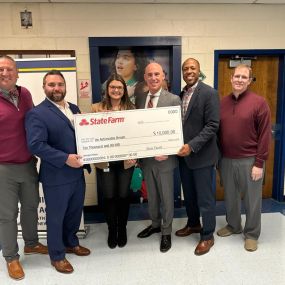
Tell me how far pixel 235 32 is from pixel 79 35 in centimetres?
172

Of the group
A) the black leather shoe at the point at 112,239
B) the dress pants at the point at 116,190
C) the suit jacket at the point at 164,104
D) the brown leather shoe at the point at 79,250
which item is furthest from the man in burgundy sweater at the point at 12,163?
the suit jacket at the point at 164,104

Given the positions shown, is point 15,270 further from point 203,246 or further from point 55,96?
point 203,246

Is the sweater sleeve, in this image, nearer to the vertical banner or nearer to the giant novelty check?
the giant novelty check

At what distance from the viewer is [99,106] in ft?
7.52

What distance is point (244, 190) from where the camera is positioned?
240cm

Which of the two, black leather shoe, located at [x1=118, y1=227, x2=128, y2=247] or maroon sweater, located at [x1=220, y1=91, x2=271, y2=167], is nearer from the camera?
maroon sweater, located at [x1=220, y1=91, x2=271, y2=167]

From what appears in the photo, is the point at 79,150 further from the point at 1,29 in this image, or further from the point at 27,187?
the point at 1,29

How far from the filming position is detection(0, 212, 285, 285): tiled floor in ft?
6.70

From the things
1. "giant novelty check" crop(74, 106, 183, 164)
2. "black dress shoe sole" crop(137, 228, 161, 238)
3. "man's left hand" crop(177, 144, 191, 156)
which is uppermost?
"giant novelty check" crop(74, 106, 183, 164)

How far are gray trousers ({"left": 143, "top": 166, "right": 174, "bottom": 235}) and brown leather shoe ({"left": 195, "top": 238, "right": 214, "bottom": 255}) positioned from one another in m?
0.28

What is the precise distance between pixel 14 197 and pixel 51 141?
1.74ft

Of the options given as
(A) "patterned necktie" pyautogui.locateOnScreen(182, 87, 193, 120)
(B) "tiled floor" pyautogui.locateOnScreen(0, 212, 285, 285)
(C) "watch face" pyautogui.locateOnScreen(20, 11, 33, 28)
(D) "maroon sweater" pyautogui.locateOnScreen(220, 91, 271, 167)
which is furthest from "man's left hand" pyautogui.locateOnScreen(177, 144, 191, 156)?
(C) "watch face" pyautogui.locateOnScreen(20, 11, 33, 28)

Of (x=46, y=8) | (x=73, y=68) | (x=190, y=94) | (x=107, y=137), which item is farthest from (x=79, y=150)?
(x=46, y=8)

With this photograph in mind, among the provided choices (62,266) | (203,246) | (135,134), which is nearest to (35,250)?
(62,266)
